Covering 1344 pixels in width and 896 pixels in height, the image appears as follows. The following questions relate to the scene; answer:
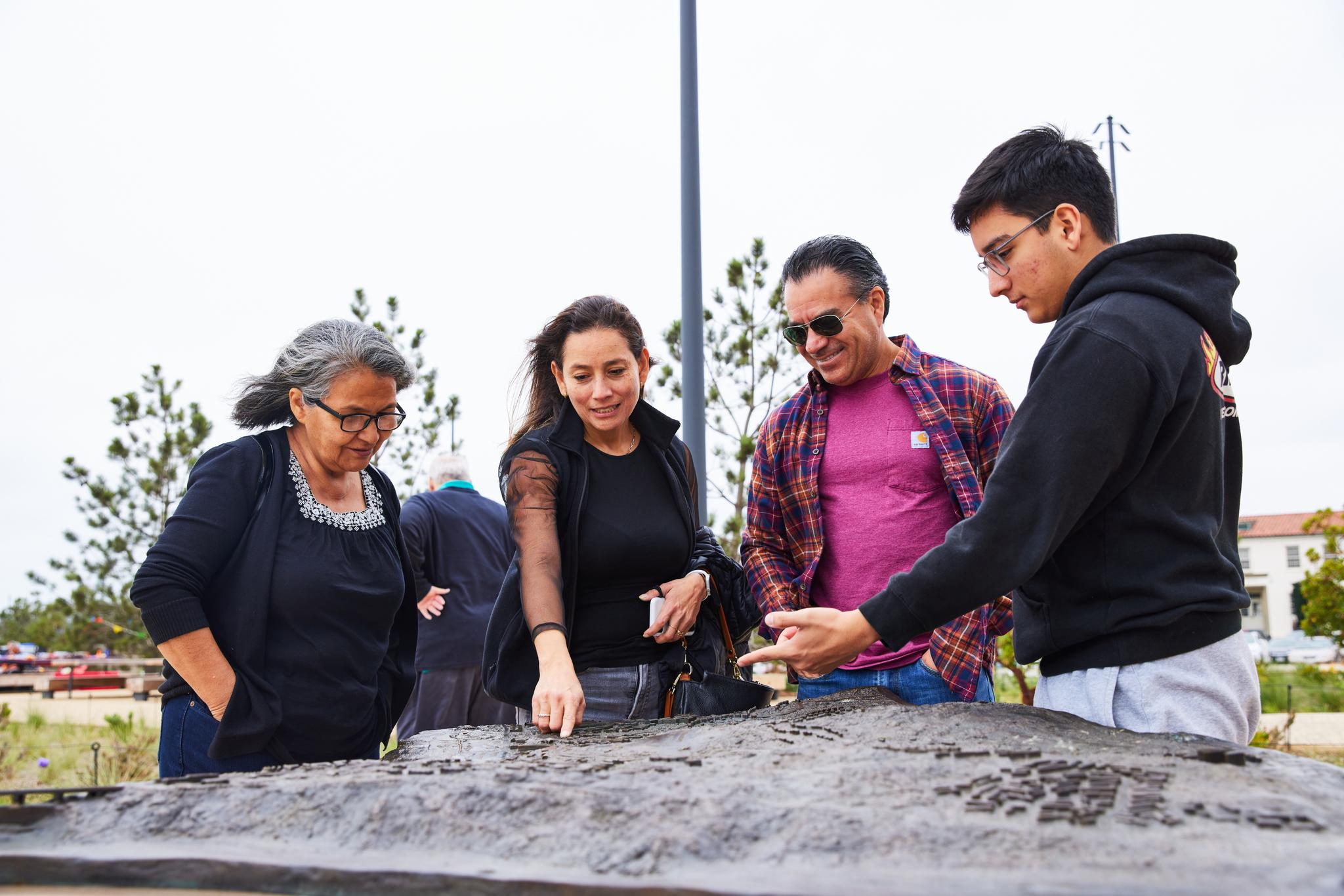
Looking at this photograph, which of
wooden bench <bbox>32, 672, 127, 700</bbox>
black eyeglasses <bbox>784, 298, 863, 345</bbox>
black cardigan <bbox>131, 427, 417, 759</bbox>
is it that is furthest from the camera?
wooden bench <bbox>32, 672, 127, 700</bbox>

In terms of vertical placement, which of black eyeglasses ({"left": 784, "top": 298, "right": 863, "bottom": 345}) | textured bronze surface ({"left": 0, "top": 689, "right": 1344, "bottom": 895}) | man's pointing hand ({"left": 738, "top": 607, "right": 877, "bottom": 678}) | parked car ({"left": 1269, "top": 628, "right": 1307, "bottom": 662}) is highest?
black eyeglasses ({"left": 784, "top": 298, "right": 863, "bottom": 345})

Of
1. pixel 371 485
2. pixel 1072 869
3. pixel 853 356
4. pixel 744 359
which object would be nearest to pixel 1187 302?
pixel 853 356

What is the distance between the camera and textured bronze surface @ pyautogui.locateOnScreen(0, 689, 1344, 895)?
1072mm

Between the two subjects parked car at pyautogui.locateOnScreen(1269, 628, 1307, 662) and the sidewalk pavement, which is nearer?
the sidewalk pavement

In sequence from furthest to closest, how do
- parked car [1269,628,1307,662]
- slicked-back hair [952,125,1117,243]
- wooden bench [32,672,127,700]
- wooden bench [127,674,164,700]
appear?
parked car [1269,628,1307,662] → wooden bench [32,672,127,700] → wooden bench [127,674,164,700] → slicked-back hair [952,125,1117,243]

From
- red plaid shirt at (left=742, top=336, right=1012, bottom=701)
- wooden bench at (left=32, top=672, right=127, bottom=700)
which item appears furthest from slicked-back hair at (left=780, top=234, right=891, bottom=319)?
wooden bench at (left=32, top=672, right=127, bottom=700)

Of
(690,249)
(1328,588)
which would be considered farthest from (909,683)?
(1328,588)

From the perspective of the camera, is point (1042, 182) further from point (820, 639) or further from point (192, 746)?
point (192, 746)

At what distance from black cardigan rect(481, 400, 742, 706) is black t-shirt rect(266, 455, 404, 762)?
293 millimetres

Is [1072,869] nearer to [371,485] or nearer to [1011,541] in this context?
[1011,541]

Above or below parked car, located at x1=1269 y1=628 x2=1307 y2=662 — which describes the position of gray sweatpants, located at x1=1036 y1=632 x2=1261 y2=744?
above

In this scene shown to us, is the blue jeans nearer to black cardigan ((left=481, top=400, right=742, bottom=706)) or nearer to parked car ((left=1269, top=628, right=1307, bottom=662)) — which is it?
black cardigan ((left=481, top=400, right=742, bottom=706))

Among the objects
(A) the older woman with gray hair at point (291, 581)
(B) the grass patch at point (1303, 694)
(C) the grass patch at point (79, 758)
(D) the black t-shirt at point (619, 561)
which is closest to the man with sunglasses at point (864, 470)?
(D) the black t-shirt at point (619, 561)

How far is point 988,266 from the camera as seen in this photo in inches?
81.2
